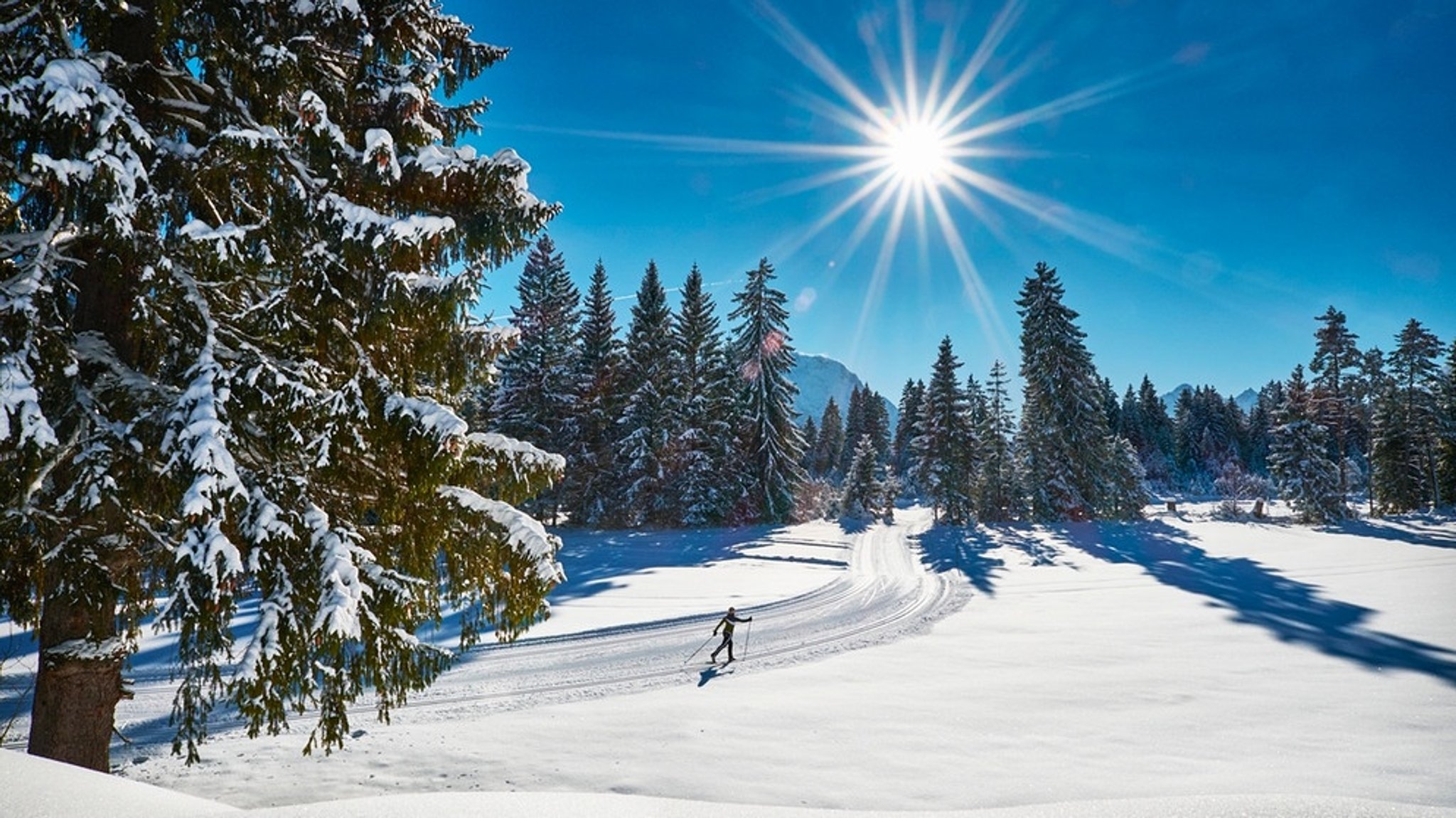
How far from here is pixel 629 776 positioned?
7.92m

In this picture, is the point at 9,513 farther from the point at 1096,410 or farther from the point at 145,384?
the point at 1096,410

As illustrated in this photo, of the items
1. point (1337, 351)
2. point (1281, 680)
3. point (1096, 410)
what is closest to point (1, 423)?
point (1281, 680)

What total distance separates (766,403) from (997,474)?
19699 mm

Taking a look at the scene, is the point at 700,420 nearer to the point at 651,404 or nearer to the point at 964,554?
the point at 651,404

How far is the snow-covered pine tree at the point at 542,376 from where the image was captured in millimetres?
36000

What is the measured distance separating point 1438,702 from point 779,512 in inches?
1196

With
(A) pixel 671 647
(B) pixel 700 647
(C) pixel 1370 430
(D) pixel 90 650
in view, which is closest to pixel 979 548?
(B) pixel 700 647

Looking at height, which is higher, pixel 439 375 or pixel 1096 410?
pixel 1096 410

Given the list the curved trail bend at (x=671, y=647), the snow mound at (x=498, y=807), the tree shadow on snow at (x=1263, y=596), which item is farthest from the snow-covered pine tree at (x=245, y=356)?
the tree shadow on snow at (x=1263, y=596)

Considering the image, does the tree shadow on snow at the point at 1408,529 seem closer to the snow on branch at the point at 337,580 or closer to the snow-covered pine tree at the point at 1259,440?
the snow on branch at the point at 337,580

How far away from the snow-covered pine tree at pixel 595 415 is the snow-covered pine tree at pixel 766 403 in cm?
827

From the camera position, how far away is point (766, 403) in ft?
131

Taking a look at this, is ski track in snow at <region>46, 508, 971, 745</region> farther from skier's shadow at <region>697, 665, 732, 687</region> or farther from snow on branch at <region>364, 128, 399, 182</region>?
snow on branch at <region>364, 128, 399, 182</region>

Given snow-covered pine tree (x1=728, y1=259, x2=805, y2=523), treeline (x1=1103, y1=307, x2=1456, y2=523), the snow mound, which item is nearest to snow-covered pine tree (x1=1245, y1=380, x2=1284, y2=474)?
treeline (x1=1103, y1=307, x2=1456, y2=523)
